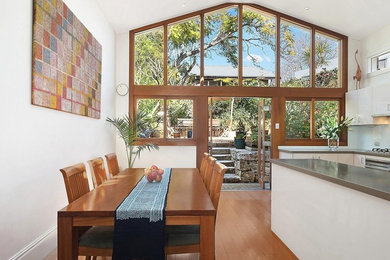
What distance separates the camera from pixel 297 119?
222 inches

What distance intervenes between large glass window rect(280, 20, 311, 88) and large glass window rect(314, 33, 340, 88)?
0.64ft

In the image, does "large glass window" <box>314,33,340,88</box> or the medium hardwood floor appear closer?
the medium hardwood floor

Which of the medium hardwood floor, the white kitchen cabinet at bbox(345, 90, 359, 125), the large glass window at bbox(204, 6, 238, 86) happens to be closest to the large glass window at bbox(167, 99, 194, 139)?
the large glass window at bbox(204, 6, 238, 86)

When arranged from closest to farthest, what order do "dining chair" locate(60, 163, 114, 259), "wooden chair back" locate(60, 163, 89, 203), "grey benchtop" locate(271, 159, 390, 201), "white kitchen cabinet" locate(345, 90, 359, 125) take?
"grey benchtop" locate(271, 159, 390, 201), "dining chair" locate(60, 163, 114, 259), "wooden chair back" locate(60, 163, 89, 203), "white kitchen cabinet" locate(345, 90, 359, 125)

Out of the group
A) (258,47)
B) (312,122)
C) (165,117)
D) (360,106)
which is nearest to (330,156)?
(312,122)

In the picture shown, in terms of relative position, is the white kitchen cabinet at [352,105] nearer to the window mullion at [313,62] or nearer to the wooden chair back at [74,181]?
the window mullion at [313,62]

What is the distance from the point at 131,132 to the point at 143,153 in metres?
0.68

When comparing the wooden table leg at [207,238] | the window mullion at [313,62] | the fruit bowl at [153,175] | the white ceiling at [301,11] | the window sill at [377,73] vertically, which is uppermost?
the white ceiling at [301,11]

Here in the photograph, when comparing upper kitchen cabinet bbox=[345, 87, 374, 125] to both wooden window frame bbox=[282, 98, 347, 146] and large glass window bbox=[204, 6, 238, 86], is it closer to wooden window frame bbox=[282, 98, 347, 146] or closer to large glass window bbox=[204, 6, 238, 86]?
wooden window frame bbox=[282, 98, 347, 146]

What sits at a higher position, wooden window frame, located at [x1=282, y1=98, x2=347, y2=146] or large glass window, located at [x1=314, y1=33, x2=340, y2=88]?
large glass window, located at [x1=314, y1=33, x2=340, y2=88]

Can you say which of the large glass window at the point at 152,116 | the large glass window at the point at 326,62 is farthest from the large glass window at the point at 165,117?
the large glass window at the point at 326,62

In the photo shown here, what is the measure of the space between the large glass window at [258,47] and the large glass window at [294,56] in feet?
0.68

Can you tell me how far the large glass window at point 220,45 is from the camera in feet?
18.2

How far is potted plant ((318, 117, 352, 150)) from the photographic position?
17.3 ft
